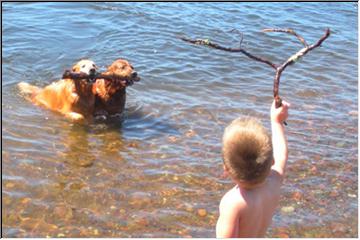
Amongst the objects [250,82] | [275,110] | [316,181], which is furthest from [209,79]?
[275,110]

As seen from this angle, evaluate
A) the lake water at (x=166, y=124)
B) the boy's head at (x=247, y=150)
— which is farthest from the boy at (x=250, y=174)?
the lake water at (x=166, y=124)

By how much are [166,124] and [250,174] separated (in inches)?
184

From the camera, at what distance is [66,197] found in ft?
18.8

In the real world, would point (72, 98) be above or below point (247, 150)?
below

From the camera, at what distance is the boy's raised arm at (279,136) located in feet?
12.1

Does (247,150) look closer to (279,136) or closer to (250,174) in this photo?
(250,174)

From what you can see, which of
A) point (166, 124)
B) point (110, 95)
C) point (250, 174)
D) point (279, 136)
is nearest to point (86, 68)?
point (110, 95)

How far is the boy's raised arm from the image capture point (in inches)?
146

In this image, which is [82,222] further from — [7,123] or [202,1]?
[202,1]

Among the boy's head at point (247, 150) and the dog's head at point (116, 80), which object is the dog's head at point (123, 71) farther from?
the boy's head at point (247, 150)

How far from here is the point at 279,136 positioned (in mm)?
3785

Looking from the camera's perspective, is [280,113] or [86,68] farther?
[86,68]

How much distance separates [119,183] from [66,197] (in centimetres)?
63

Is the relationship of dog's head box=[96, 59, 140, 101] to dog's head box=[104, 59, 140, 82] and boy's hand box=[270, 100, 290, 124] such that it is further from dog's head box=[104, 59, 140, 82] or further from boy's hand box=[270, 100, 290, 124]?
boy's hand box=[270, 100, 290, 124]
